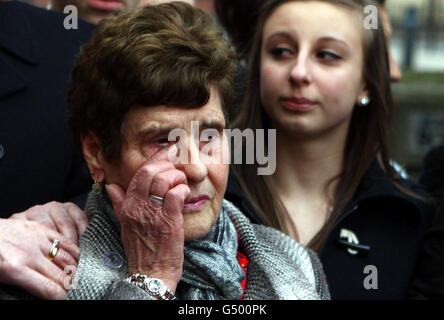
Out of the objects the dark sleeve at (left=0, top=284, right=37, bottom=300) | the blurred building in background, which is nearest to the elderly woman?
the dark sleeve at (left=0, top=284, right=37, bottom=300)

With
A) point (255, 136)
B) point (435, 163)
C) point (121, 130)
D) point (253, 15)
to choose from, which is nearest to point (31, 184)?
point (121, 130)

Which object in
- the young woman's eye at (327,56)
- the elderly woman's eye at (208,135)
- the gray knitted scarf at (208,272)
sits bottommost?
the gray knitted scarf at (208,272)

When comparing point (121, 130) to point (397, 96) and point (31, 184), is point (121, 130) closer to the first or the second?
point (31, 184)

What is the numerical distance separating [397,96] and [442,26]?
965cm

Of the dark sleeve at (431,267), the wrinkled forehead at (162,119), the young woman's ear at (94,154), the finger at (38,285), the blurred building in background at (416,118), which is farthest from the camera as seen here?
the blurred building in background at (416,118)

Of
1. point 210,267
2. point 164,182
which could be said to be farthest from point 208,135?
point 210,267

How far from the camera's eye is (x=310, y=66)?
2703 millimetres

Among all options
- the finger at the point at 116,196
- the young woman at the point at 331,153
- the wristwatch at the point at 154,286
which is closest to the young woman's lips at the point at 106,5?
the young woman at the point at 331,153

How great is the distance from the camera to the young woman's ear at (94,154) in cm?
200

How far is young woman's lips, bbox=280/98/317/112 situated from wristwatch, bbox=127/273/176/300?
3.71 ft

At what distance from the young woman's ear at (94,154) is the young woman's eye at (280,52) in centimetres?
103

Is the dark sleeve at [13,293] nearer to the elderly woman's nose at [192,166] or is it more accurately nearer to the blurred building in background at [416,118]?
the elderly woman's nose at [192,166]

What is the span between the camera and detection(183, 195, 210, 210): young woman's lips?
1921 millimetres
